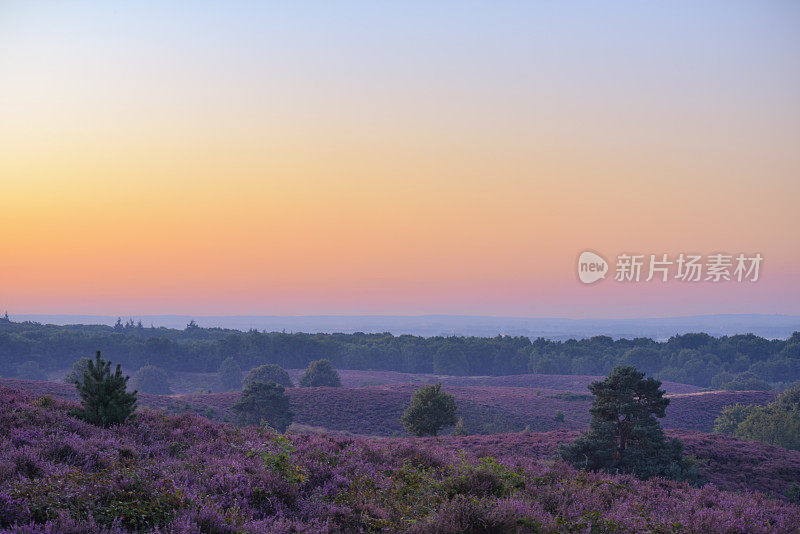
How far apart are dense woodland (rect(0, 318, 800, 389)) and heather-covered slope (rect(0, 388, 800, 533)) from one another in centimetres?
10778

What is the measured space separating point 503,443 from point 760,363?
112801mm

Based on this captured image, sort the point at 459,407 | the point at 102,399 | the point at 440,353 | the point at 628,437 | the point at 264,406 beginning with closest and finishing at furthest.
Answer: the point at 102,399
the point at 628,437
the point at 264,406
the point at 459,407
the point at 440,353

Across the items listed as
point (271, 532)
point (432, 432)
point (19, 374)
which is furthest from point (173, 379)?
point (271, 532)

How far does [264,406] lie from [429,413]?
19287 millimetres

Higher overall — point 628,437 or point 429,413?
point 628,437

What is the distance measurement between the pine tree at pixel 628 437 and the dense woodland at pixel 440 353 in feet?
314

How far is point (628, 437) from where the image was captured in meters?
19.3

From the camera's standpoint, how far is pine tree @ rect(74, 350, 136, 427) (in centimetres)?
1121

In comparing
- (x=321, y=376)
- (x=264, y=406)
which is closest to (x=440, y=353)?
(x=321, y=376)

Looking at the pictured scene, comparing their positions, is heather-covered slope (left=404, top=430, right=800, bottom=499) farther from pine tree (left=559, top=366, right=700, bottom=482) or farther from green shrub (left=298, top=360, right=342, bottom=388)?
green shrub (left=298, top=360, right=342, bottom=388)

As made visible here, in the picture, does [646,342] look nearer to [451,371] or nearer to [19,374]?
[451,371]

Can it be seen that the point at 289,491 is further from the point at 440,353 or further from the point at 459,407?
the point at 440,353

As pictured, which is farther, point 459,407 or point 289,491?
point 459,407

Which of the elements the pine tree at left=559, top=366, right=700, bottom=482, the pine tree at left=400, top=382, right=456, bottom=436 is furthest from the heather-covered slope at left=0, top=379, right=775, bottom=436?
the pine tree at left=559, top=366, right=700, bottom=482
